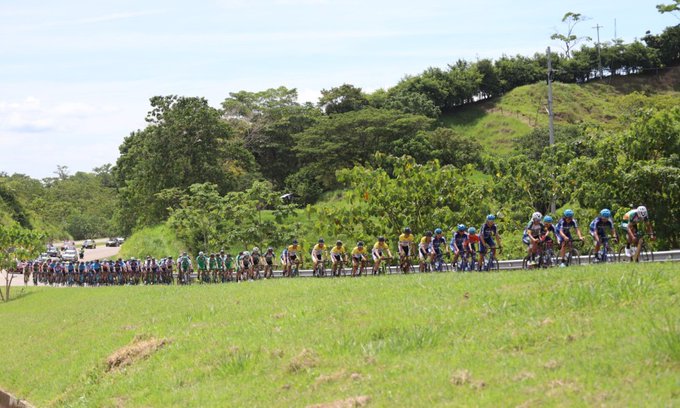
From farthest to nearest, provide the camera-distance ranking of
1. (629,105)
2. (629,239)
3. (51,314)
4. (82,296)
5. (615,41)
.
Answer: (615,41), (629,105), (82,296), (51,314), (629,239)

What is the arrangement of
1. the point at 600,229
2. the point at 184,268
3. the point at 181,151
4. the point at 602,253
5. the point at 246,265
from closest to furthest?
the point at 602,253 < the point at 600,229 < the point at 246,265 < the point at 184,268 < the point at 181,151

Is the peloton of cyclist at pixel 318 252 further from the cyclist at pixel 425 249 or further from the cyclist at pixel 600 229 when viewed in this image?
the cyclist at pixel 600 229

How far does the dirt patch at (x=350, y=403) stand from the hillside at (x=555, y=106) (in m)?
82.4

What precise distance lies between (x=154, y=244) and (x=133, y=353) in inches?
2238

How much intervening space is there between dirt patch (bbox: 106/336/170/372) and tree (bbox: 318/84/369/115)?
271 ft

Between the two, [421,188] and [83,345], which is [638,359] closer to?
[83,345]

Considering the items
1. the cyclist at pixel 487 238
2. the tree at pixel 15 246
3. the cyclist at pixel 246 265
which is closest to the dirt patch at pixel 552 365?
the cyclist at pixel 487 238

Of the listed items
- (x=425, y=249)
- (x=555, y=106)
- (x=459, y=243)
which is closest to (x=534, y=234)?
(x=459, y=243)

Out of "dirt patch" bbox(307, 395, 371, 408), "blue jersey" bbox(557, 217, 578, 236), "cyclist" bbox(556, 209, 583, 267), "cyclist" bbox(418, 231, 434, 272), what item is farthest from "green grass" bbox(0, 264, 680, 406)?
"cyclist" bbox(418, 231, 434, 272)

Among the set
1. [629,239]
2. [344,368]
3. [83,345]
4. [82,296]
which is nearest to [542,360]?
[344,368]

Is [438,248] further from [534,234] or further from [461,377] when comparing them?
[461,377]

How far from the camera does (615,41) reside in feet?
393

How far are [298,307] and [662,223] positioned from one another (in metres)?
23.4

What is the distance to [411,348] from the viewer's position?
14.2 m
